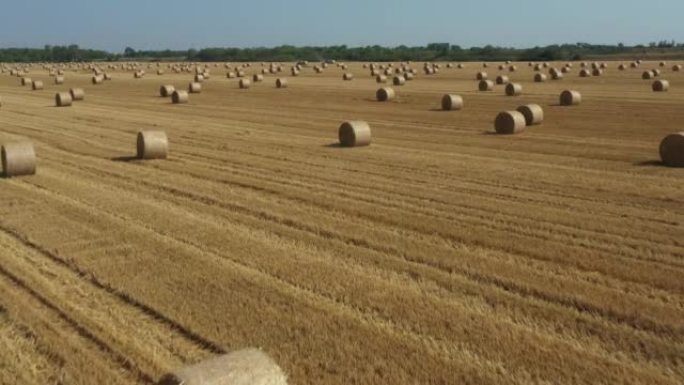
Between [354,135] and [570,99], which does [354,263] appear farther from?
[570,99]

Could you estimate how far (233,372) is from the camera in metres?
4.57

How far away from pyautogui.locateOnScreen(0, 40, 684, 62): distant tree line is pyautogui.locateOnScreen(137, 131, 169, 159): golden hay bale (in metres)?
84.9

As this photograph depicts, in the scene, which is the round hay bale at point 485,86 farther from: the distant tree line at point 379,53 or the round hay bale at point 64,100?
the distant tree line at point 379,53

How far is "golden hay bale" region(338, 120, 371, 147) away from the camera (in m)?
17.3

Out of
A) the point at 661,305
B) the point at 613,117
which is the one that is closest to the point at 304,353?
the point at 661,305

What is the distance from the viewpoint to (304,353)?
602cm

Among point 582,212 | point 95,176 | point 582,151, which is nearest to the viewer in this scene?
point 582,212

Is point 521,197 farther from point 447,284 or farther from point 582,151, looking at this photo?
point 582,151

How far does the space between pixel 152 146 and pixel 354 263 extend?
29.3 feet

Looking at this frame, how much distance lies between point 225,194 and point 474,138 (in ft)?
27.9

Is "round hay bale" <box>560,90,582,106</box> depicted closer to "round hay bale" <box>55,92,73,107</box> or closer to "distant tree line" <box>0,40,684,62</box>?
"round hay bale" <box>55,92,73,107</box>

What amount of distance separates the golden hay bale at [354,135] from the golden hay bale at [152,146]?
4138 mm

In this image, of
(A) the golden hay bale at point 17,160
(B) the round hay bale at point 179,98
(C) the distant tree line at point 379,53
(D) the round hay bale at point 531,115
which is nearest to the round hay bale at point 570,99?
(D) the round hay bale at point 531,115

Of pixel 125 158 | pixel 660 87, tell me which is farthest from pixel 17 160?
pixel 660 87
